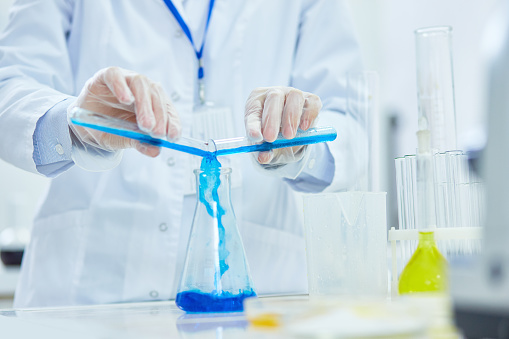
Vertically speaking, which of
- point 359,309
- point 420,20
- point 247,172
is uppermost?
point 420,20

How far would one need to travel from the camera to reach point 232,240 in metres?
0.88

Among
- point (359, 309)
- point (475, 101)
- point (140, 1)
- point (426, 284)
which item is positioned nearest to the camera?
point (359, 309)

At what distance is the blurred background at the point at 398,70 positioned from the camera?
8.87 ft

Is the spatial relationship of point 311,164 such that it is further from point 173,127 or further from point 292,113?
point 173,127

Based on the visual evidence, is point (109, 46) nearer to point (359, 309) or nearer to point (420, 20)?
point (359, 309)

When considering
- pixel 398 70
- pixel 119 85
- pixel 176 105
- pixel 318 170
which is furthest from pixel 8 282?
pixel 398 70

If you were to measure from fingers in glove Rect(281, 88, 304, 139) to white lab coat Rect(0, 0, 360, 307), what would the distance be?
0.20 metres

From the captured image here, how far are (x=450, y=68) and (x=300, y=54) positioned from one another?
1.88 ft

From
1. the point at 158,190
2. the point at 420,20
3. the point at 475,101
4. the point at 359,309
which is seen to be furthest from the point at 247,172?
the point at 420,20

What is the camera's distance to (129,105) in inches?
36.7

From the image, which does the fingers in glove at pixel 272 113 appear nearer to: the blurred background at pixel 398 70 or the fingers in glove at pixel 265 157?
the fingers in glove at pixel 265 157

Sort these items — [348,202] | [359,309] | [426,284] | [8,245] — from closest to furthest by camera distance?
[359,309] → [426,284] → [348,202] → [8,245]

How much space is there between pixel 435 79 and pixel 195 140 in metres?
0.36

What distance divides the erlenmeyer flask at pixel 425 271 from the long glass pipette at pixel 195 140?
24 cm
